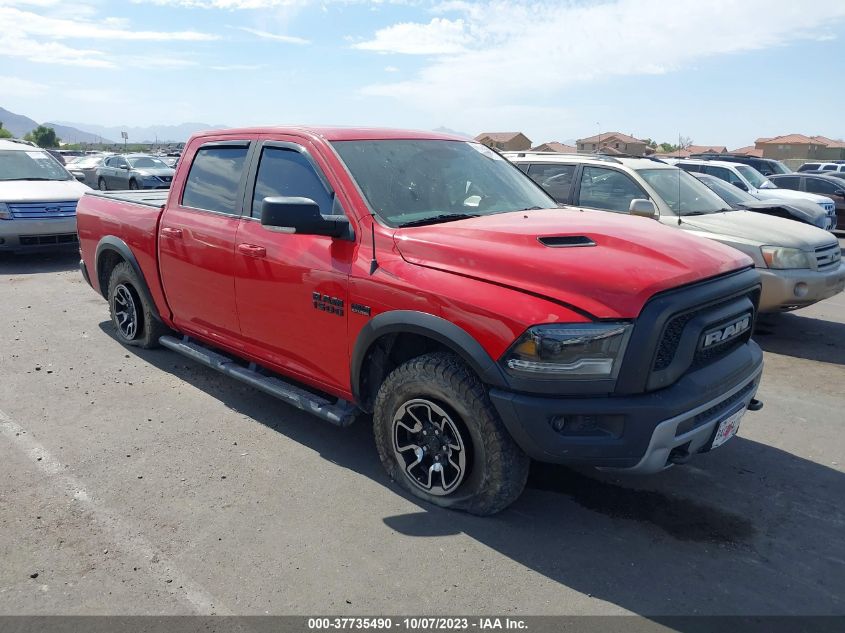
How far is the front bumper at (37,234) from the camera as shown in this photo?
9508 mm

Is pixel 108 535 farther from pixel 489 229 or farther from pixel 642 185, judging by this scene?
pixel 642 185

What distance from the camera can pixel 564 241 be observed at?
337 cm

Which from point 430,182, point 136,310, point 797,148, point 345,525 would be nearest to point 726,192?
point 430,182

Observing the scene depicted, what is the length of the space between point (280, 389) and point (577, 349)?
81.4 inches

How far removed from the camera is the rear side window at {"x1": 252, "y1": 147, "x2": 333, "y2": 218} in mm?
3984

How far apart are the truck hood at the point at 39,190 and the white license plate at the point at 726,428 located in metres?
9.64

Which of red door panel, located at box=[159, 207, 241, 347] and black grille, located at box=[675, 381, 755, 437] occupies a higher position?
red door panel, located at box=[159, 207, 241, 347]

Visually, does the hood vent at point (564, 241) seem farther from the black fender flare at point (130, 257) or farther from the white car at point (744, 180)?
the white car at point (744, 180)

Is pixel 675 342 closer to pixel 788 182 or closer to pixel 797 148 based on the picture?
pixel 788 182

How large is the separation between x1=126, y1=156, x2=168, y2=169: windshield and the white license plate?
936 inches

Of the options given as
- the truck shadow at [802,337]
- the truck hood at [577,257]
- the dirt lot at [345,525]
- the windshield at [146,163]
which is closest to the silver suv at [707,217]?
the truck shadow at [802,337]

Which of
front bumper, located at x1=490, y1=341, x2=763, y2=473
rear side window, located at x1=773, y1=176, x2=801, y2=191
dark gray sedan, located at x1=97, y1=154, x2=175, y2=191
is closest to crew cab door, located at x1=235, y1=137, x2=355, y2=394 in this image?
front bumper, located at x1=490, y1=341, x2=763, y2=473

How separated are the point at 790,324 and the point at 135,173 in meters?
21.2

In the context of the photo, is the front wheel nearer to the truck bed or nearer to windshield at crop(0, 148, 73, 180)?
the truck bed
